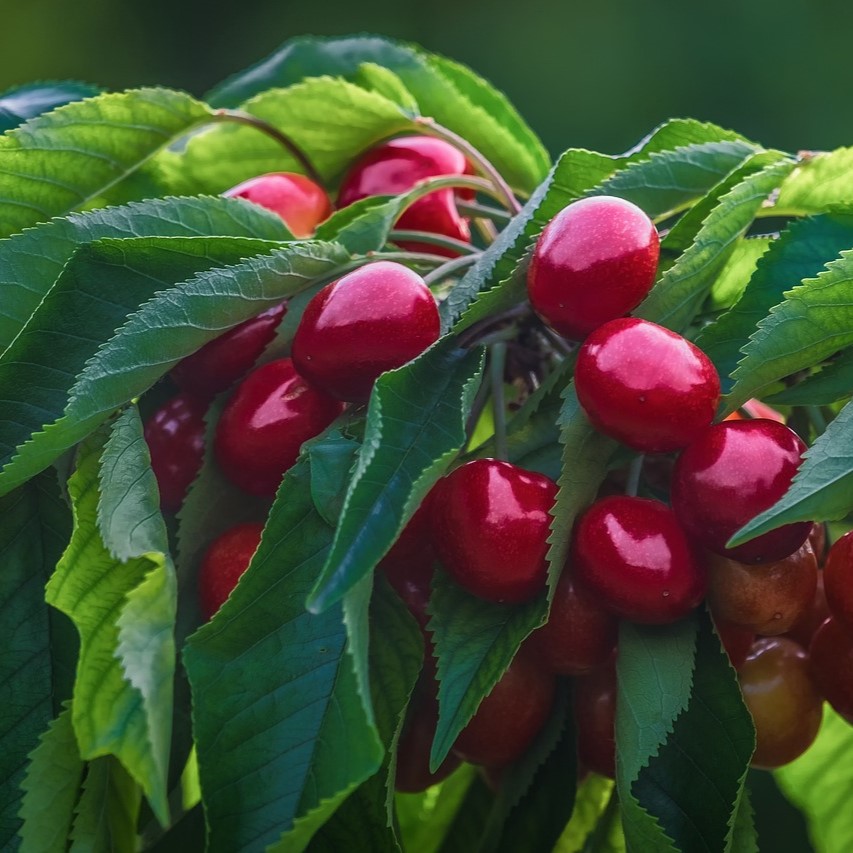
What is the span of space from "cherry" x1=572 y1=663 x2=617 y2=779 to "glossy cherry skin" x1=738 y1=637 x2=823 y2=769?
0.18 ft

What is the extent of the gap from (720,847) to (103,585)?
8.6 inches

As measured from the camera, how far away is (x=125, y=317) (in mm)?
425

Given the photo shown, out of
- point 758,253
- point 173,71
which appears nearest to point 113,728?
point 758,253

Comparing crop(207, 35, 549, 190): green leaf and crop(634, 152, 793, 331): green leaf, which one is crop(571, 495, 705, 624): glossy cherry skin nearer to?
crop(634, 152, 793, 331): green leaf

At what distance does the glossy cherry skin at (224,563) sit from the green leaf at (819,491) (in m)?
0.17

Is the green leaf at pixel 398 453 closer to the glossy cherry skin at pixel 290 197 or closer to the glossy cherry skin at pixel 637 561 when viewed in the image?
the glossy cherry skin at pixel 637 561

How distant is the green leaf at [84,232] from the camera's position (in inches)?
17.4

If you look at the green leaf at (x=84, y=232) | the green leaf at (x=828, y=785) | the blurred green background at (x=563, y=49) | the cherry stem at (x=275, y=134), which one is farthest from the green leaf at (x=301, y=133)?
the blurred green background at (x=563, y=49)

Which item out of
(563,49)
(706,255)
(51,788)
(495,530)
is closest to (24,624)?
(51,788)

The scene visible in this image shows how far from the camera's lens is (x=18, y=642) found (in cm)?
42

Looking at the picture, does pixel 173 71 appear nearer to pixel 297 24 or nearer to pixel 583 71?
pixel 297 24

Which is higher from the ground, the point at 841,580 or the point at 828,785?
the point at 841,580

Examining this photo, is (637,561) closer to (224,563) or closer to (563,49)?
(224,563)

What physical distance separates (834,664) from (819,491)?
123mm
